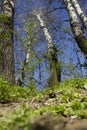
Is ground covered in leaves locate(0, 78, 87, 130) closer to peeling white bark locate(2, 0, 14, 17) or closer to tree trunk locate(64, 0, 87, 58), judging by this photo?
peeling white bark locate(2, 0, 14, 17)

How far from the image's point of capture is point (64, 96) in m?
5.02

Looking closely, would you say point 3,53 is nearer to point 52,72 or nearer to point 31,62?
point 31,62

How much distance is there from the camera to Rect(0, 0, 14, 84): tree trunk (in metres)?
7.89

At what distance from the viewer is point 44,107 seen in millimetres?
4305

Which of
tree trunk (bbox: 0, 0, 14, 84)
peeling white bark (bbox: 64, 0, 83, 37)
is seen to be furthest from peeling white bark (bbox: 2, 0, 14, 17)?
peeling white bark (bbox: 64, 0, 83, 37)

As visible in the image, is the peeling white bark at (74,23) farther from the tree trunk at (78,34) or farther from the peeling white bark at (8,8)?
the peeling white bark at (8,8)

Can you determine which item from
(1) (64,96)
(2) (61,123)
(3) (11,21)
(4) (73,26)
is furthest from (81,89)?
(4) (73,26)

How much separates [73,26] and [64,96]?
6.20 metres

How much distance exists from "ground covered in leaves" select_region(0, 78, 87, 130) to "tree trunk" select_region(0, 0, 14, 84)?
0.70 metres

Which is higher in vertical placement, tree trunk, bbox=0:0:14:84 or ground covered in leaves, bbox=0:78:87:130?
tree trunk, bbox=0:0:14:84

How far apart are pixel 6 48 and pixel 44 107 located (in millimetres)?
4098

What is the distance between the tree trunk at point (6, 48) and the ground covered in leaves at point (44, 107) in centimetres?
70

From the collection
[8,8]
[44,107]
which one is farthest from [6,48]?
[44,107]

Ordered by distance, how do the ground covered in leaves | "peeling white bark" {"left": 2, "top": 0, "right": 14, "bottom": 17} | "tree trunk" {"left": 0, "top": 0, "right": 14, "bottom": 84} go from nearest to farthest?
the ground covered in leaves < "tree trunk" {"left": 0, "top": 0, "right": 14, "bottom": 84} < "peeling white bark" {"left": 2, "top": 0, "right": 14, "bottom": 17}
